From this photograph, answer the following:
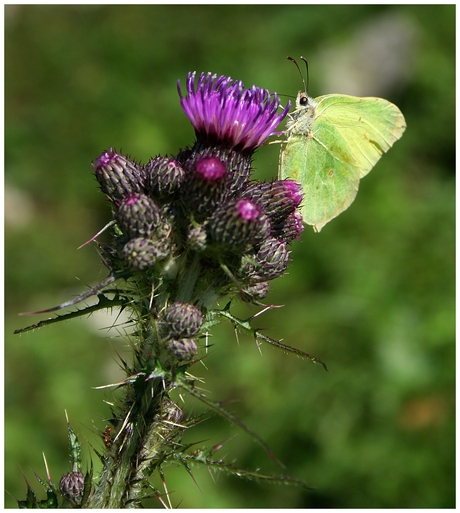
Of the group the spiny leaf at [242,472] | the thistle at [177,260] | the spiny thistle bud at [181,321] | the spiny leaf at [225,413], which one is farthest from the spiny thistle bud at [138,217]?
the spiny leaf at [242,472]

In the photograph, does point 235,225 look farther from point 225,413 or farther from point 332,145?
point 332,145

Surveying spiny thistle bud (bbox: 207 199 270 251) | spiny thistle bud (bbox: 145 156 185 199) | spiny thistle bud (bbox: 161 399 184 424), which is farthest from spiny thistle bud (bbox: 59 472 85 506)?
spiny thistle bud (bbox: 145 156 185 199)

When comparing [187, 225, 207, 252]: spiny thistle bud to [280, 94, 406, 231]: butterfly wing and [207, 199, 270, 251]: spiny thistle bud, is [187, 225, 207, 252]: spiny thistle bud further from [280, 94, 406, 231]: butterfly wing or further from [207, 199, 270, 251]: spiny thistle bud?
[280, 94, 406, 231]: butterfly wing

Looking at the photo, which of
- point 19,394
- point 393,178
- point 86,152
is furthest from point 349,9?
point 19,394

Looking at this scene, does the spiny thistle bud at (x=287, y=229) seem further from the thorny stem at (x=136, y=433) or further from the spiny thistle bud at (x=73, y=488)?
the spiny thistle bud at (x=73, y=488)

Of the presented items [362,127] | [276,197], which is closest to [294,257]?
[362,127]

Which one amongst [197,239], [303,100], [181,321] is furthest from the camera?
[303,100]
